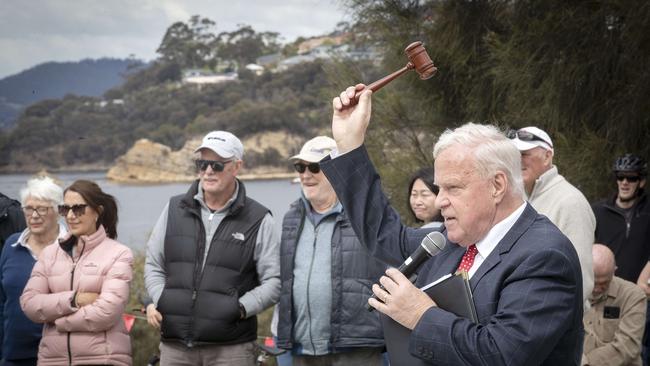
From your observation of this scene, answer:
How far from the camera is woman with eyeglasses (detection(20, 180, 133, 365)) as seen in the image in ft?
15.5

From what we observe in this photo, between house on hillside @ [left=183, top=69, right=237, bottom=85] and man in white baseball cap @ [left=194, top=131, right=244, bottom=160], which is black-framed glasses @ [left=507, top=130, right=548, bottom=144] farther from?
house on hillside @ [left=183, top=69, right=237, bottom=85]

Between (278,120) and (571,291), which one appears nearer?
(571,291)

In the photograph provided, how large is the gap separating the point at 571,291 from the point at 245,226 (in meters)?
2.83

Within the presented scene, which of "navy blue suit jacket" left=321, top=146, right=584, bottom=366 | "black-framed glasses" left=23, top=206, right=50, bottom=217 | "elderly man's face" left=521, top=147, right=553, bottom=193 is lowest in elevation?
"navy blue suit jacket" left=321, top=146, right=584, bottom=366

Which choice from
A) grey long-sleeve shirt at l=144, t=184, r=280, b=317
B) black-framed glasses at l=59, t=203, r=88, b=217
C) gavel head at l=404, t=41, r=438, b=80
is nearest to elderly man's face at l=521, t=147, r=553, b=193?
grey long-sleeve shirt at l=144, t=184, r=280, b=317

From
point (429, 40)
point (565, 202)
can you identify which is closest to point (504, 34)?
point (429, 40)

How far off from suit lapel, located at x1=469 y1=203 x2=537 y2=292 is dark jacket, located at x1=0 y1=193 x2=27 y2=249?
14.7ft

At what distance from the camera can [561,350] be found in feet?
7.65

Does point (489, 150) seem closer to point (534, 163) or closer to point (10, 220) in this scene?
point (534, 163)

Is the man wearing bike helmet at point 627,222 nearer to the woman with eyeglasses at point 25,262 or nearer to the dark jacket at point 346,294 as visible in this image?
the dark jacket at point 346,294

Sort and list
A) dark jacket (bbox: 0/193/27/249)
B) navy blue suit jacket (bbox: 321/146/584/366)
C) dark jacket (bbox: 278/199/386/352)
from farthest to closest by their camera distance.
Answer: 1. dark jacket (bbox: 0/193/27/249)
2. dark jacket (bbox: 278/199/386/352)
3. navy blue suit jacket (bbox: 321/146/584/366)

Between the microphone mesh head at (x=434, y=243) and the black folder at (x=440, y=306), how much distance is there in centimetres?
10

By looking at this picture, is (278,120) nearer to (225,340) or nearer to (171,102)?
(171,102)

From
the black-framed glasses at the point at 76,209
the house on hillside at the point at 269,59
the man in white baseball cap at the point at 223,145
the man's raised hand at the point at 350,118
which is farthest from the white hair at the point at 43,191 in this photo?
the house on hillside at the point at 269,59
